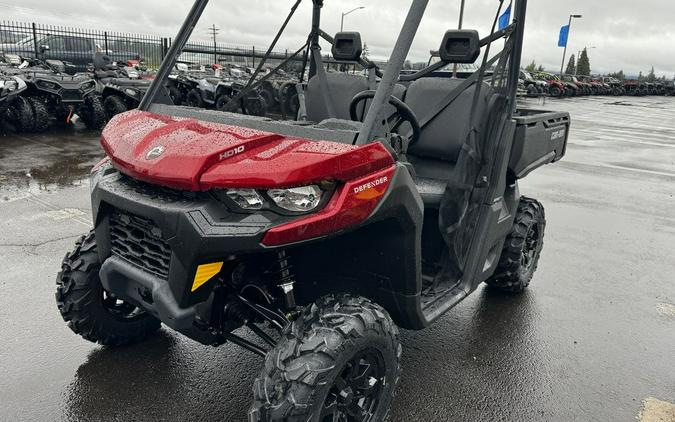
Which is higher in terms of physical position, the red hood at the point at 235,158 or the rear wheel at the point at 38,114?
the red hood at the point at 235,158

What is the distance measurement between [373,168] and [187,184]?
0.68 m

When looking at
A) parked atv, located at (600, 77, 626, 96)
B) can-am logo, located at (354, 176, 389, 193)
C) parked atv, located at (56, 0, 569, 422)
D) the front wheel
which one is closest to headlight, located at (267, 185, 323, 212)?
parked atv, located at (56, 0, 569, 422)

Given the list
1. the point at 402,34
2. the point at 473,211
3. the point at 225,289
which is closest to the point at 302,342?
the point at 225,289

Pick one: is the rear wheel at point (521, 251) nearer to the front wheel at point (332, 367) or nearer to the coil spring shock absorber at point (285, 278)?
the front wheel at point (332, 367)

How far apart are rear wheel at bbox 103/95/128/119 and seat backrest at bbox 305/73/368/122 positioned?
26.4 feet

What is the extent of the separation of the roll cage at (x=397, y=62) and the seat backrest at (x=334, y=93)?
0.14 metres

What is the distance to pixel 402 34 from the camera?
2.23 m

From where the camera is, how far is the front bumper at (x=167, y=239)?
6.20 feet

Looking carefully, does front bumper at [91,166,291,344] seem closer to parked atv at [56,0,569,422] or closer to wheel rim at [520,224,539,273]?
parked atv at [56,0,569,422]

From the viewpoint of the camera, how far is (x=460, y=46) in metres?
2.32

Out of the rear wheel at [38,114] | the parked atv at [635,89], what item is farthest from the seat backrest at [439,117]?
the parked atv at [635,89]

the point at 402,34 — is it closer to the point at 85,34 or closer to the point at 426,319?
the point at 426,319

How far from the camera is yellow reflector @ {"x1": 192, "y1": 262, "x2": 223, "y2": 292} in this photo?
199 cm

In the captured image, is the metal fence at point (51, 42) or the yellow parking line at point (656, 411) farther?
the metal fence at point (51, 42)
